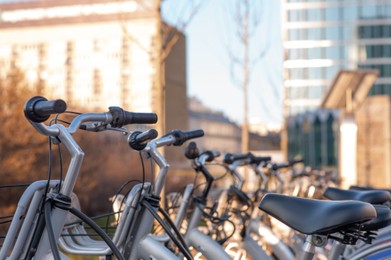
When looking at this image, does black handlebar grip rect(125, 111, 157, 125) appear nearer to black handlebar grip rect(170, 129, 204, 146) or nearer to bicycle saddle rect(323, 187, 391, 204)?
black handlebar grip rect(170, 129, 204, 146)

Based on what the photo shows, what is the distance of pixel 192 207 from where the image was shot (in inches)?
166

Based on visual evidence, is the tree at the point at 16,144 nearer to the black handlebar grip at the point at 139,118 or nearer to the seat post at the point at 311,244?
the black handlebar grip at the point at 139,118

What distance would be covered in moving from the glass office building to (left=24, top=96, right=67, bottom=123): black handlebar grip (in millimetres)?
59216

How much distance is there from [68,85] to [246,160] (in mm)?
72072

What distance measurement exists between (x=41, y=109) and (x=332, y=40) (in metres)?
62.0

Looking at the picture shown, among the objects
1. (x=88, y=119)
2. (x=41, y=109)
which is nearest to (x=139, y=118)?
(x=88, y=119)

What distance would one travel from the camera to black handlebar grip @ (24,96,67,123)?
2.39 m

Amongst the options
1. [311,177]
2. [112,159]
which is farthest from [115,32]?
[311,177]

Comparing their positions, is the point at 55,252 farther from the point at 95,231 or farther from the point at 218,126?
the point at 218,126

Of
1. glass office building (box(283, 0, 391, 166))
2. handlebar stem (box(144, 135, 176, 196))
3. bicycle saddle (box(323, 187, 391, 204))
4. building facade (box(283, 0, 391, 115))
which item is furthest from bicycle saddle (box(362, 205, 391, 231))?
building facade (box(283, 0, 391, 115))

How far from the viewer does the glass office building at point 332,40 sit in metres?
61.8

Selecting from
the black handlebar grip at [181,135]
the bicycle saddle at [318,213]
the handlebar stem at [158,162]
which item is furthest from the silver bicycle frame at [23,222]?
the black handlebar grip at [181,135]

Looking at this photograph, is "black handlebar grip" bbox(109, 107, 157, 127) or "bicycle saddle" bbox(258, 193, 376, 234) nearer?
"bicycle saddle" bbox(258, 193, 376, 234)

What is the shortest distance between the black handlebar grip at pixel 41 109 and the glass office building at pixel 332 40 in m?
59.2
